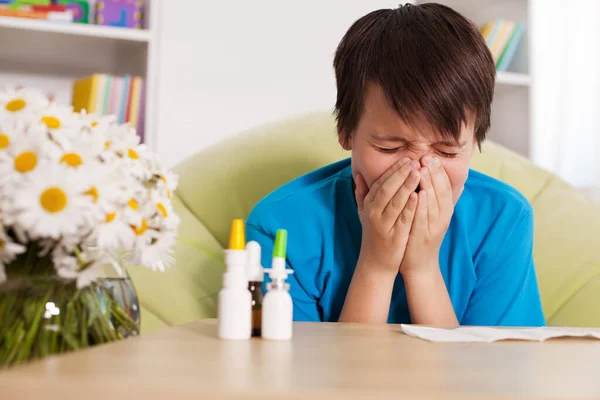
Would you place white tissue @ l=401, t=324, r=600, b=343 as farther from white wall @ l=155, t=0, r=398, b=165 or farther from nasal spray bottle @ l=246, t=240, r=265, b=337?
white wall @ l=155, t=0, r=398, b=165

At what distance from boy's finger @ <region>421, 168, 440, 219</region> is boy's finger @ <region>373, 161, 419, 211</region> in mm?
16

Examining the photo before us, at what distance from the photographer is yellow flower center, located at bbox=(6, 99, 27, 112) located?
2.24ft

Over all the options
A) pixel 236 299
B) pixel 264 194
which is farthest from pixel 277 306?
pixel 264 194

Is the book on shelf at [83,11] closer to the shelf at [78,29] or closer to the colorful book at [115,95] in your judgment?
the shelf at [78,29]

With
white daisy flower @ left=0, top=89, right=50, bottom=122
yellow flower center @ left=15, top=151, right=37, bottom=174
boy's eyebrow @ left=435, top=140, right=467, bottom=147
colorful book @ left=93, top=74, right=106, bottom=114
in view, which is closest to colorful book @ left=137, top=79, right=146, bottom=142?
colorful book @ left=93, top=74, right=106, bottom=114

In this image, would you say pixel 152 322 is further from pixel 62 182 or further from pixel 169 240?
pixel 62 182

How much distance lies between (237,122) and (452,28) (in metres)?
1.06

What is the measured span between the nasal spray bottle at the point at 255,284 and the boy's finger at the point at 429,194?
41cm

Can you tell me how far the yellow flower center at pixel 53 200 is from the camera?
0.60 meters

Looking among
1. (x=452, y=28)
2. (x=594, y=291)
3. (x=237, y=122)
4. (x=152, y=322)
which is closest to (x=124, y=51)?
(x=237, y=122)

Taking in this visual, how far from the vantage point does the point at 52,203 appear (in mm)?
604

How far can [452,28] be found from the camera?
1.16m

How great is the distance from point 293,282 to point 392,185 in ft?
0.82

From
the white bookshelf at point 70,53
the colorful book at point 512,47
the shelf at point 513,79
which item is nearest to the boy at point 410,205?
the white bookshelf at point 70,53
